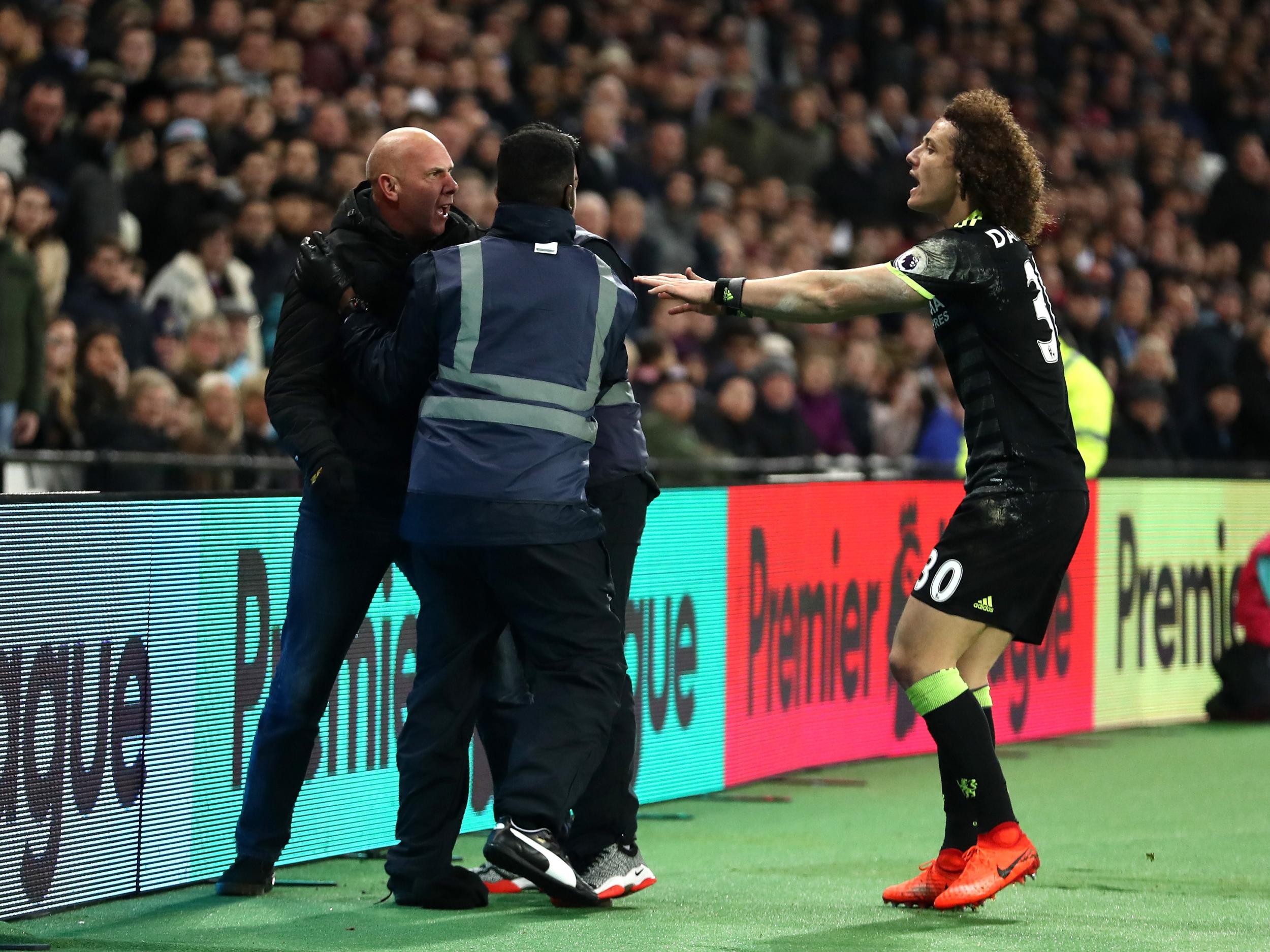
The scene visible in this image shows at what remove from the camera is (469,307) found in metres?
5.68

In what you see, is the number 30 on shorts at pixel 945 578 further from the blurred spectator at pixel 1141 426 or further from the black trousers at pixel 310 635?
the blurred spectator at pixel 1141 426

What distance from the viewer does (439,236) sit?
617cm

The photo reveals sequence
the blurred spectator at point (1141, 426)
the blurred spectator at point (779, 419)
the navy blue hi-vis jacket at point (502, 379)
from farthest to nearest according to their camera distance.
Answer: the blurred spectator at point (1141, 426), the blurred spectator at point (779, 419), the navy blue hi-vis jacket at point (502, 379)

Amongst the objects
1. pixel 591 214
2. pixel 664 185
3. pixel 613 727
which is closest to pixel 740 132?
pixel 664 185

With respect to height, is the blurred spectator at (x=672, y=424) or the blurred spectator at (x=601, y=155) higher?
the blurred spectator at (x=601, y=155)

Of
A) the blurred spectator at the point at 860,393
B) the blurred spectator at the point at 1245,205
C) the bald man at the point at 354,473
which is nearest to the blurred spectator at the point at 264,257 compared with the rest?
the blurred spectator at the point at 860,393

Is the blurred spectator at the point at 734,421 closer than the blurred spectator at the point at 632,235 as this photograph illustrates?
Yes

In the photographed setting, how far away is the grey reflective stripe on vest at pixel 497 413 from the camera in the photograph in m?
5.71

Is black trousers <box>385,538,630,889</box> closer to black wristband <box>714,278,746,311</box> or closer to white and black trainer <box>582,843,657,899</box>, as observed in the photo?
white and black trainer <box>582,843,657,899</box>

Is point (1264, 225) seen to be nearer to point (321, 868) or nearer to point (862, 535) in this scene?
point (862, 535)

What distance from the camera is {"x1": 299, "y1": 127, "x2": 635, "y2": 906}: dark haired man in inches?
224

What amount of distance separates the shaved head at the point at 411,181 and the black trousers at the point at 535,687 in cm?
101

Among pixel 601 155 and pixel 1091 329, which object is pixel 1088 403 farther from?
pixel 1091 329

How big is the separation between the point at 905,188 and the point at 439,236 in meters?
13.1
